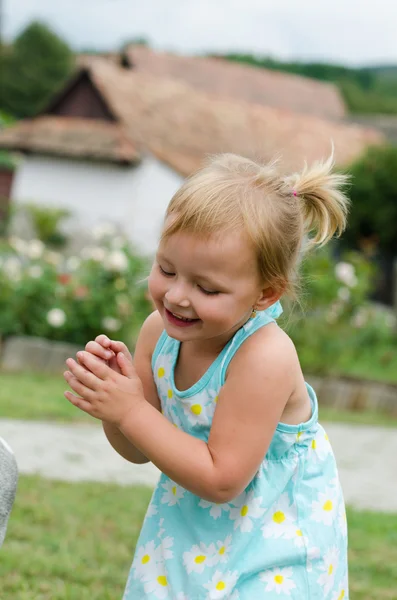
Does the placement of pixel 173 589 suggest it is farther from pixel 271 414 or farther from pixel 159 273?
pixel 159 273

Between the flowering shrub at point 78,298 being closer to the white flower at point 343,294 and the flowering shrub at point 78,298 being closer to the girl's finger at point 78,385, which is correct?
the white flower at point 343,294

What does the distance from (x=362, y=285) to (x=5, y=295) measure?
3.74 metres

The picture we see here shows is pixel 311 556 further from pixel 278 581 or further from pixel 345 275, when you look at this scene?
pixel 345 275

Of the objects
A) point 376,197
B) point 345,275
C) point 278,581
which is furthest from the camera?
point 376,197

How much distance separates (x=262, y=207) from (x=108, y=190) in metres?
21.3

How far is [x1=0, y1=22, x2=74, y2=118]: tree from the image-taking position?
1993 inches

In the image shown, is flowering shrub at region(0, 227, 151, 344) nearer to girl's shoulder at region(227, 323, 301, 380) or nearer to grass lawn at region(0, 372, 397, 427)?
grass lawn at region(0, 372, 397, 427)

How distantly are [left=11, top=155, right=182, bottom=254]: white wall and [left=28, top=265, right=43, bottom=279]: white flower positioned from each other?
12.9 metres

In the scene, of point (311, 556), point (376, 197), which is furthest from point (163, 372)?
point (376, 197)

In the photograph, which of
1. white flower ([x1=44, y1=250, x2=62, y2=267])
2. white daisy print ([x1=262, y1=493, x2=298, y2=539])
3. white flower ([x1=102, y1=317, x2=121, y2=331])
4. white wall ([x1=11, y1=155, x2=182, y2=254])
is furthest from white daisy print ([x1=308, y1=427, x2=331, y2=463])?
white wall ([x1=11, y1=155, x2=182, y2=254])

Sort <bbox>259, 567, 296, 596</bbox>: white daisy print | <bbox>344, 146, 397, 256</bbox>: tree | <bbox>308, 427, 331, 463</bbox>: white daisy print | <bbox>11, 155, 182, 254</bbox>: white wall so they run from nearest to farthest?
1. <bbox>259, 567, 296, 596</bbox>: white daisy print
2. <bbox>308, 427, 331, 463</bbox>: white daisy print
3. <bbox>344, 146, 397, 256</bbox>: tree
4. <bbox>11, 155, 182, 254</bbox>: white wall

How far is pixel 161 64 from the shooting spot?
27734 mm

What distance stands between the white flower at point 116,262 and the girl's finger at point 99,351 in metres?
6.26

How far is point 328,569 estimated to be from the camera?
1.88m
